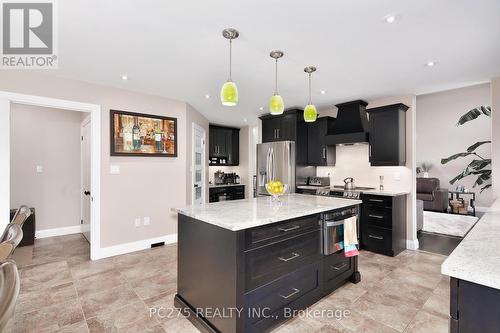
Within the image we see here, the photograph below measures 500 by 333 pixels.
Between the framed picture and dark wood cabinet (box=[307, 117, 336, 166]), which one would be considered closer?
the framed picture

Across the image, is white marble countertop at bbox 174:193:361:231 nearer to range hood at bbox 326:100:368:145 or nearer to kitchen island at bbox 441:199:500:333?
kitchen island at bbox 441:199:500:333

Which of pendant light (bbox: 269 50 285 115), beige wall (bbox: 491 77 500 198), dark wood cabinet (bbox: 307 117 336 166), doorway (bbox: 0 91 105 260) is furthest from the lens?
dark wood cabinet (bbox: 307 117 336 166)

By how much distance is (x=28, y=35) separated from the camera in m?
2.18

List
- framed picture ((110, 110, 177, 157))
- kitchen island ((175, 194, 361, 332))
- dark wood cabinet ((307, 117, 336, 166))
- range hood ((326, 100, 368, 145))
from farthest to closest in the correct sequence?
dark wood cabinet ((307, 117, 336, 166)), range hood ((326, 100, 368, 145)), framed picture ((110, 110, 177, 157)), kitchen island ((175, 194, 361, 332))

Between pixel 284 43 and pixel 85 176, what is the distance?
13.9 ft


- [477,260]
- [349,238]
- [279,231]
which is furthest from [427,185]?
[477,260]

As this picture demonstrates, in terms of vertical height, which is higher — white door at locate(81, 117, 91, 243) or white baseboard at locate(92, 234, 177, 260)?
white door at locate(81, 117, 91, 243)

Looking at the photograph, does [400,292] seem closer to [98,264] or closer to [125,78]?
[98,264]

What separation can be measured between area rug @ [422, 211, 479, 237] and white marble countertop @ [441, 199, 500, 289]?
4412 millimetres

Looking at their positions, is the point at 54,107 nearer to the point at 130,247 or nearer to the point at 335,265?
the point at 130,247

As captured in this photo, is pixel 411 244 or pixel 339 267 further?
pixel 411 244

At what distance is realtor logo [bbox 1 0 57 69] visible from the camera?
1.86 metres

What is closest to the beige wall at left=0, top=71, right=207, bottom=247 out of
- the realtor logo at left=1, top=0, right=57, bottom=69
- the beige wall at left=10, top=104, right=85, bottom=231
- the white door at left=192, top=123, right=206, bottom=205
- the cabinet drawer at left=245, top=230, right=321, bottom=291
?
the realtor logo at left=1, top=0, right=57, bottom=69

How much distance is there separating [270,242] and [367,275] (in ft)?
6.22
